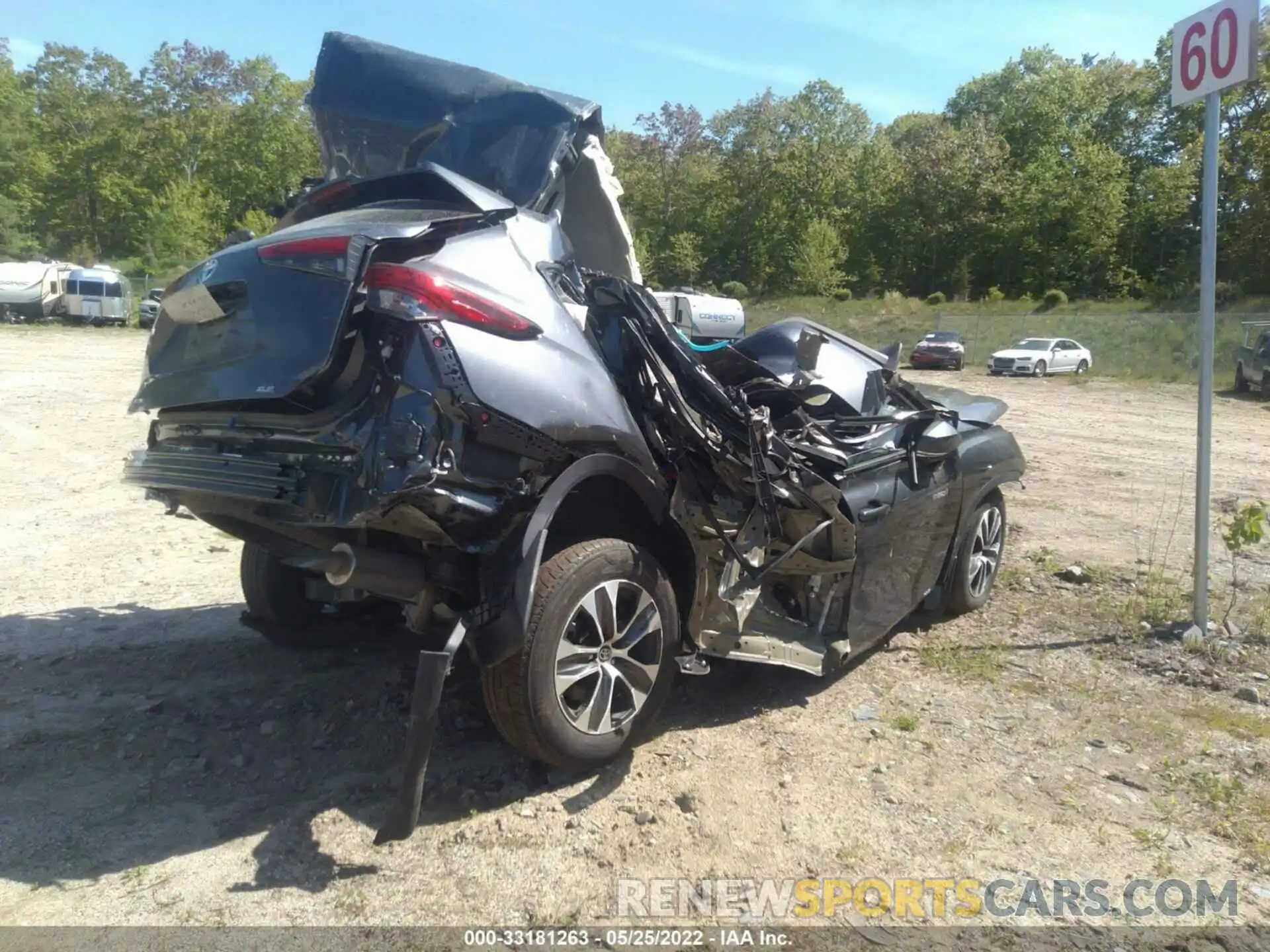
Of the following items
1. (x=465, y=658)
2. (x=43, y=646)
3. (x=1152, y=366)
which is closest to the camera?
(x=465, y=658)

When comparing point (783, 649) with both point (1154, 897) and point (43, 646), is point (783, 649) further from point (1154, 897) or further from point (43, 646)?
point (43, 646)

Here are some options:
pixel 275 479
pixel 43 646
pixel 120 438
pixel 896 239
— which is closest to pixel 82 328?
pixel 120 438

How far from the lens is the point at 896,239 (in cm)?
6981

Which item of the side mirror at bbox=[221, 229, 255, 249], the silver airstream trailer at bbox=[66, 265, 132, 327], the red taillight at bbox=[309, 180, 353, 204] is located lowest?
the side mirror at bbox=[221, 229, 255, 249]

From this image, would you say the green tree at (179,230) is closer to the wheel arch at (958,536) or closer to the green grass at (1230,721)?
the wheel arch at (958,536)

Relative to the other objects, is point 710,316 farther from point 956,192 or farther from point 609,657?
point 956,192

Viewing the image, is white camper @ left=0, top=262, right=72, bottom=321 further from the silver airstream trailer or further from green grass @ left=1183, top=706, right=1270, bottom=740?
green grass @ left=1183, top=706, right=1270, bottom=740

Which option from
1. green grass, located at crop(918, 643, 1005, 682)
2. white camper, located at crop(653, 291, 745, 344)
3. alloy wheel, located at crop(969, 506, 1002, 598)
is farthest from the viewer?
white camper, located at crop(653, 291, 745, 344)

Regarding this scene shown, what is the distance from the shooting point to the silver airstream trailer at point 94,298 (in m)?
38.0

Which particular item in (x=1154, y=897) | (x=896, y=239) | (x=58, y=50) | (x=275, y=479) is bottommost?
(x=1154, y=897)

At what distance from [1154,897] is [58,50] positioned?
279ft

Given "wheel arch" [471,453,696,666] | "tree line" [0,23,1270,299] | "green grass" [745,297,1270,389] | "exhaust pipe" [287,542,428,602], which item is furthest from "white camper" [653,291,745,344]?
"tree line" [0,23,1270,299]

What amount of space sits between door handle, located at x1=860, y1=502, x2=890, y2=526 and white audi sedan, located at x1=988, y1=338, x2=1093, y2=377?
101 ft

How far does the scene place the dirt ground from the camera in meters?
3.01
